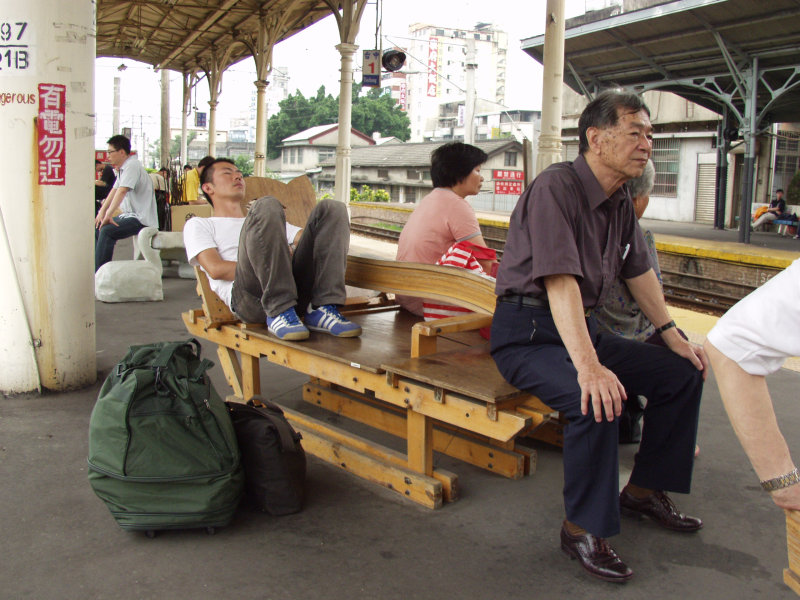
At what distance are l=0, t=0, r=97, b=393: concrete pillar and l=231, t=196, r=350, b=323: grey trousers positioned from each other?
1153mm

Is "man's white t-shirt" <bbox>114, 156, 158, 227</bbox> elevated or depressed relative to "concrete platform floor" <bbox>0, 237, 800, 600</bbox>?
elevated

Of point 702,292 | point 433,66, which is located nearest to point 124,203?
point 702,292

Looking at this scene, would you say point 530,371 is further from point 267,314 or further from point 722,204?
point 722,204

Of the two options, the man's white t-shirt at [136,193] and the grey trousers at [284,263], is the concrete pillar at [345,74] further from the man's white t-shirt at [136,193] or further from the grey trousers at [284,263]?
the grey trousers at [284,263]

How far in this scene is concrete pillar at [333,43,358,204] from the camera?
1351 cm

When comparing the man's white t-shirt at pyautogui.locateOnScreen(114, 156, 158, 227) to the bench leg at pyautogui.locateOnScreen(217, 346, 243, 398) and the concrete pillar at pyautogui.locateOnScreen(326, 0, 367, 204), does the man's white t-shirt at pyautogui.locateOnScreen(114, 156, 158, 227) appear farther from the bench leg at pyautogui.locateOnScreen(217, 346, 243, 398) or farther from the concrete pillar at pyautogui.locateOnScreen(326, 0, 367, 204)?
the concrete pillar at pyautogui.locateOnScreen(326, 0, 367, 204)

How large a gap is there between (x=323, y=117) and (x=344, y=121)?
199 ft

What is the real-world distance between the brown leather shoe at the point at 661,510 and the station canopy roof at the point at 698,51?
502 inches

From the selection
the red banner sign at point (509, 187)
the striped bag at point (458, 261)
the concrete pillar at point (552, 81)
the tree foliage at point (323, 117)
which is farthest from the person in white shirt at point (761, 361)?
the tree foliage at point (323, 117)

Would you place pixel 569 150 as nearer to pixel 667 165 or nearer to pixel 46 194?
pixel 667 165

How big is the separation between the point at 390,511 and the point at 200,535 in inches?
27.2

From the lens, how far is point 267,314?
3.39 m

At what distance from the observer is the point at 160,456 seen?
243 centimetres

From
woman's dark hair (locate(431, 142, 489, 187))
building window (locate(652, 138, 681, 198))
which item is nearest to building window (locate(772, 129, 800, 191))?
building window (locate(652, 138, 681, 198))
